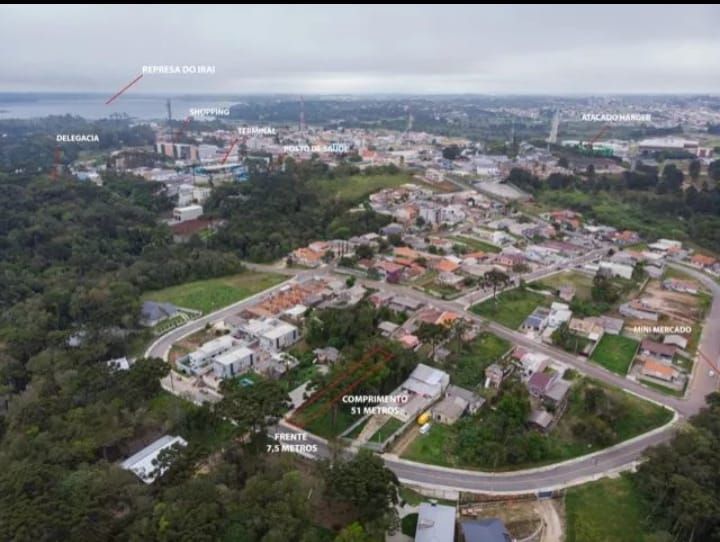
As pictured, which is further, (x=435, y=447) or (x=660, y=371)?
(x=660, y=371)

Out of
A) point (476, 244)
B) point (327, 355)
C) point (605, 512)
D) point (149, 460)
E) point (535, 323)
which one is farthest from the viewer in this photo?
point (476, 244)

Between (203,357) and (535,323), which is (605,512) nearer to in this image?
(535,323)

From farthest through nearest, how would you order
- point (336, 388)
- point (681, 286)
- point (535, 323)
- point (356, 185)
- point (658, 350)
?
point (356, 185) < point (681, 286) < point (535, 323) < point (658, 350) < point (336, 388)

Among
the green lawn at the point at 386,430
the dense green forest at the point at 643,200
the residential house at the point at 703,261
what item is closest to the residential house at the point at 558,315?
the green lawn at the point at 386,430

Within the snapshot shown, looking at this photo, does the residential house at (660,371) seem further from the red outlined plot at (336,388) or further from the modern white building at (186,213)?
the modern white building at (186,213)

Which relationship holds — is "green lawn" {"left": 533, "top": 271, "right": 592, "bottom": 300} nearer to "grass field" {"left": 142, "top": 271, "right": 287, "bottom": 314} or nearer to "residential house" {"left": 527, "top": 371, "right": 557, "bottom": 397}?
"residential house" {"left": 527, "top": 371, "right": 557, "bottom": 397}

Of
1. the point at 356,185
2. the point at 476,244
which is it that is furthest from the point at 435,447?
the point at 356,185
